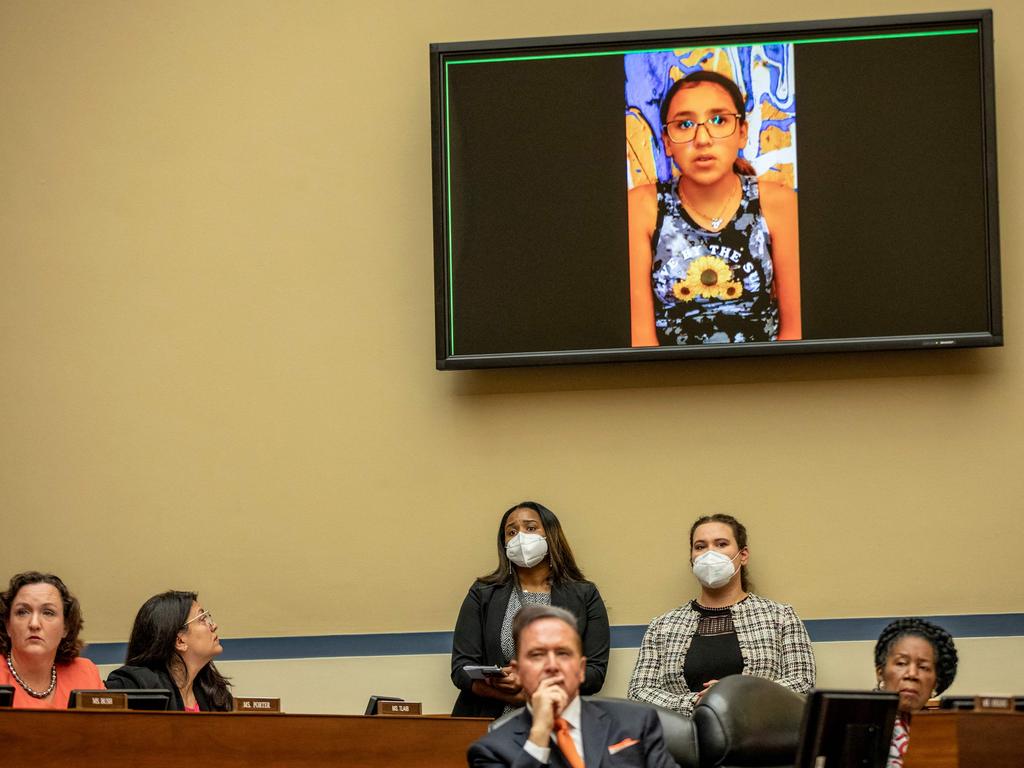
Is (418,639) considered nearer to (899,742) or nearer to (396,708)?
(396,708)

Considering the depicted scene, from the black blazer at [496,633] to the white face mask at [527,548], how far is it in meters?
0.12

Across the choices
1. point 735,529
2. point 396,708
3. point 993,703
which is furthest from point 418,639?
point 993,703

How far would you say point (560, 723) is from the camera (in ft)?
10.9

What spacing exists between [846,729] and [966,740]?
23.9 inches

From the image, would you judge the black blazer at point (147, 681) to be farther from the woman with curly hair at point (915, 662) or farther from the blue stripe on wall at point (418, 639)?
the woman with curly hair at point (915, 662)

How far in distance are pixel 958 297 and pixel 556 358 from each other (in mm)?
1626

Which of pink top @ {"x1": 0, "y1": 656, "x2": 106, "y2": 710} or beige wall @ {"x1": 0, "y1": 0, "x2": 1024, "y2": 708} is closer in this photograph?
pink top @ {"x1": 0, "y1": 656, "x2": 106, "y2": 710}

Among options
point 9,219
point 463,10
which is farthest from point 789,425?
point 9,219

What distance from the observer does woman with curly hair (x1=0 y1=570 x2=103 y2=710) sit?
464 centimetres

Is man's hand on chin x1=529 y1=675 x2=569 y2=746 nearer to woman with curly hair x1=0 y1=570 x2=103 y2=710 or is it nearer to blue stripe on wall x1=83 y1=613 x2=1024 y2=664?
woman with curly hair x1=0 y1=570 x2=103 y2=710

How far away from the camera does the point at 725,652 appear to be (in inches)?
197

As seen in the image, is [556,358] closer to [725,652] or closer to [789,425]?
[789,425]

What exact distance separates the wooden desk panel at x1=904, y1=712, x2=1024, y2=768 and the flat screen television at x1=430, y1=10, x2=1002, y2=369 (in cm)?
233

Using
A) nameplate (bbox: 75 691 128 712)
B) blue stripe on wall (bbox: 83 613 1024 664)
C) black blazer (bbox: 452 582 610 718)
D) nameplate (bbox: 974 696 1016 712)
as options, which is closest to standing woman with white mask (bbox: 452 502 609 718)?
black blazer (bbox: 452 582 610 718)
